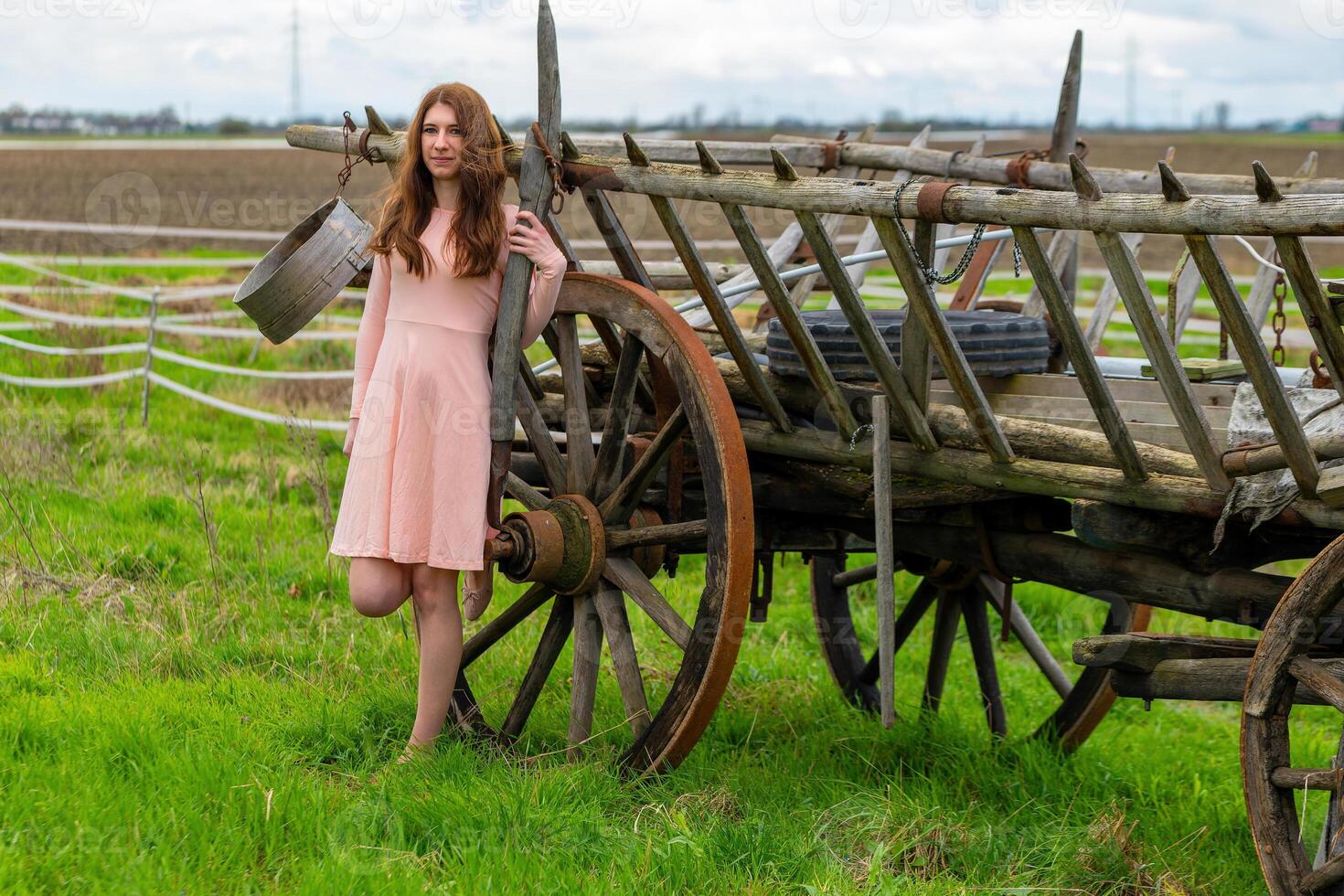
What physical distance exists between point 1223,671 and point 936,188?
4.06 ft

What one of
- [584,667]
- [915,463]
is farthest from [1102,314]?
[584,667]

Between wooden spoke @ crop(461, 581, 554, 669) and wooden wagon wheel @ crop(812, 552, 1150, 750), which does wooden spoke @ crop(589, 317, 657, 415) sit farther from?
wooden wagon wheel @ crop(812, 552, 1150, 750)

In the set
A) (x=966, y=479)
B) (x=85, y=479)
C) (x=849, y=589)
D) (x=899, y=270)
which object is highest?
(x=899, y=270)

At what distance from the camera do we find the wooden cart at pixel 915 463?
2.73 m

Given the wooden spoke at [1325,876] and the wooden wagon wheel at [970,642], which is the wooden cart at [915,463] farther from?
the wooden wagon wheel at [970,642]

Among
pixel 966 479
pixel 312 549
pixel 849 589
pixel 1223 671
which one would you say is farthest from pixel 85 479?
pixel 1223 671

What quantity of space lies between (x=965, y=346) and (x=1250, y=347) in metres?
1.02

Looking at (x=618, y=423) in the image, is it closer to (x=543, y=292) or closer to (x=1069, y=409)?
(x=543, y=292)

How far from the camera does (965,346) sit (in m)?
3.59

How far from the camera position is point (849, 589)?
6.25 metres

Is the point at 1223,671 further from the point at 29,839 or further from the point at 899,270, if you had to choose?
the point at 29,839

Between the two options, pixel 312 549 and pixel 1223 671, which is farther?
pixel 312 549

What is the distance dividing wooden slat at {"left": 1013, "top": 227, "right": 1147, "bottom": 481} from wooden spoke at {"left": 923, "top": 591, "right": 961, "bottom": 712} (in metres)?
1.81

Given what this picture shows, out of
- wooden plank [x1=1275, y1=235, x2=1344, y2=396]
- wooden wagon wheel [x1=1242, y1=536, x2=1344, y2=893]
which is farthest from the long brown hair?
wooden wagon wheel [x1=1242, y1=536, x2=1344, y2=893]
